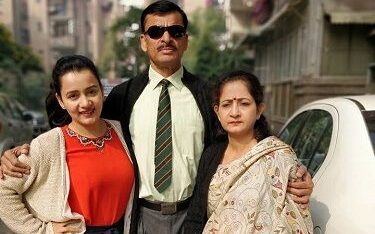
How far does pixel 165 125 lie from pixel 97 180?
49cm

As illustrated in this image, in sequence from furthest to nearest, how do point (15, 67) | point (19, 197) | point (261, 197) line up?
point (15, 67) → point (19, 197) → point (261, 197)

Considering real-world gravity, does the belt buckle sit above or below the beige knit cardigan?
below

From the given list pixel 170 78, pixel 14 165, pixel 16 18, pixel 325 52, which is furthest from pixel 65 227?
pixel 16 18

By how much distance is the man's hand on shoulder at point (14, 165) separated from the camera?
66.0 inches

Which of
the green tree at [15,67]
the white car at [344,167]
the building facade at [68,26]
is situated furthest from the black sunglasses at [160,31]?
the building facade at [68,26]

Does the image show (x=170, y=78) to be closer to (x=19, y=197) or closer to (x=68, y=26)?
(x=19, y=197)

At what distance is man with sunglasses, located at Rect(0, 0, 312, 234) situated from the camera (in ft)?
6.86

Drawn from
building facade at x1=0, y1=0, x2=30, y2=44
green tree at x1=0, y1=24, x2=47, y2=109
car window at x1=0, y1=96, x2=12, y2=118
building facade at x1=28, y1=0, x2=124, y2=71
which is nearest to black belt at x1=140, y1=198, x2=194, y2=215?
car window at x1=0, y1=96, x2=12, y2=118

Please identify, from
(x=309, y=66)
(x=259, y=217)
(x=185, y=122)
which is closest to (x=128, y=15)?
(x=309, y=66)

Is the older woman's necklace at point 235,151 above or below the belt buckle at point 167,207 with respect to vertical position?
above

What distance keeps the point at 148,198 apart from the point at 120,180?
286 millimetres

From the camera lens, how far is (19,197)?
5.68ft

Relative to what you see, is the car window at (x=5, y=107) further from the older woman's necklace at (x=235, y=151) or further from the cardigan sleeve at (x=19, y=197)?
the older woman's necklace at (x=235, y=151)

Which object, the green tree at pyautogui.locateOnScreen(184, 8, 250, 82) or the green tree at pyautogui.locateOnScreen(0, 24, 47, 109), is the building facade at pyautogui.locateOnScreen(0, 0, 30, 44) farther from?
the green tree at pyautogui.locateOnScreen(184, 8, 250, 82)
